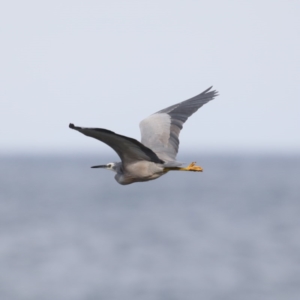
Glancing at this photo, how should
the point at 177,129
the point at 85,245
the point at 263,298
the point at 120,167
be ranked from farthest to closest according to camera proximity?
the point at 85,245
the point at 263,298
the point at 177,129
the point at 120,167

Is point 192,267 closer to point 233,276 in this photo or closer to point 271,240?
point 233,276

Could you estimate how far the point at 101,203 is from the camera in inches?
2667

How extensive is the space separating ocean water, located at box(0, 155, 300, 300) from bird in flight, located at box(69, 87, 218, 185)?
16.3m

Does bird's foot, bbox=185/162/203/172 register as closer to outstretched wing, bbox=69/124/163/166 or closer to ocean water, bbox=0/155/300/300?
outstretched wing, bbox=69/124/163/166

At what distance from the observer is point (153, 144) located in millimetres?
13719

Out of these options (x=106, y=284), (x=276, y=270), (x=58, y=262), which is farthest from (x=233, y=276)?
(x=58, y=262)

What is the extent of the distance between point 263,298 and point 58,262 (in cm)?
937

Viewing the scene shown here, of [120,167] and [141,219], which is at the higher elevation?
[120,167]

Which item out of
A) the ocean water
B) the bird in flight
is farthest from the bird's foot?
the ocean water

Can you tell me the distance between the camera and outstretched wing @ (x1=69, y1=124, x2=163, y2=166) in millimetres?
11695

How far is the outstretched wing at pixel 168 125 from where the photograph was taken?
1364 cm

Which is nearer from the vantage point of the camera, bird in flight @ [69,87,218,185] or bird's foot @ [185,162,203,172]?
bird in flight @ [69,87,218,185]

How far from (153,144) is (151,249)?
2641 centimetres

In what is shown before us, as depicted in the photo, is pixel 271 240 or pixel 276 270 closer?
pixel 276 270
